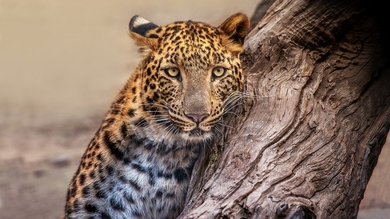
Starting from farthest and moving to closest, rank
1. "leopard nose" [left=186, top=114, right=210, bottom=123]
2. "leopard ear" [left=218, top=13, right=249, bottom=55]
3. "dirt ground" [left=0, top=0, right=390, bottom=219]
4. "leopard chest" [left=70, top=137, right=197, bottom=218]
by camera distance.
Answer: "dirt ground" [left=0, top=0, right=390, bottom=219] < "leopard chest" [left=70, top=137, right=197, bottom=218] < "leopard ear" [left=218, top=13, right=249, bottom=55] < "leopard nose" [left=186, top=114, right=210, bottom=123]

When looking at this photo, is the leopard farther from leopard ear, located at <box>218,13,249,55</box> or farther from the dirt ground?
the dirt ground

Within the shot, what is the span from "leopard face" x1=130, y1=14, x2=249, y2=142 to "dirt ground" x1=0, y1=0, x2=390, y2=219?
3916 millimetres

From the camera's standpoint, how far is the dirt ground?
9.25 metres

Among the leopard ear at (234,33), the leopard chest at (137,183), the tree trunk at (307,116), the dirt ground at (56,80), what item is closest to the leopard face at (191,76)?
the leopard ear at (234,33)

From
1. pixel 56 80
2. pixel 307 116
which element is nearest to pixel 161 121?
pixel 307 116

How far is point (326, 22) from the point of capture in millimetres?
5469

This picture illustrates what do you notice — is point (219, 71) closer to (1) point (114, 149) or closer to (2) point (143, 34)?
(2) point (143, 34)

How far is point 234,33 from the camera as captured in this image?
5.63 meters

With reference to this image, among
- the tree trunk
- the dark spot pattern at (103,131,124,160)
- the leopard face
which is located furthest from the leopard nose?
Result: the dark spot pattern at (103,131,124,160)

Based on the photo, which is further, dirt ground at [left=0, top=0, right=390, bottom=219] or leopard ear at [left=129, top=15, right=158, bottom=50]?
dirt ground at [left=0, top=0, right=390, bottom=219]

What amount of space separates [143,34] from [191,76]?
714 mm

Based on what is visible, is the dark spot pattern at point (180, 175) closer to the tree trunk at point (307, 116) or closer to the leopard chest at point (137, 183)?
the leopard chest at point (137, 183)

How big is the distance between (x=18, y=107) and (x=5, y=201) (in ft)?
4.61

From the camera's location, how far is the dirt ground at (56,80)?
9.25 meters
